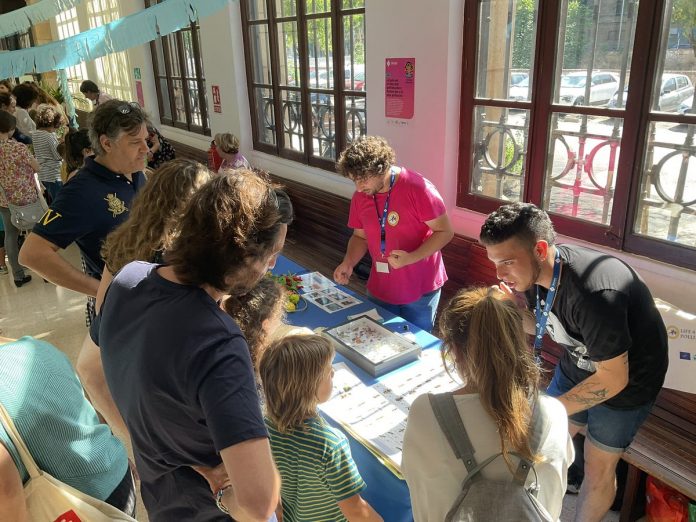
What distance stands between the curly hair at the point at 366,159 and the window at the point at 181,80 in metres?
5.07

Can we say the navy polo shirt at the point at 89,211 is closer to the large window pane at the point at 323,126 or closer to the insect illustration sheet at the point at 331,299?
the insect illustration sheet at the point at 331,299

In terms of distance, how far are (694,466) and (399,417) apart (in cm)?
127

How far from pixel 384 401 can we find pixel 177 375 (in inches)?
44.1

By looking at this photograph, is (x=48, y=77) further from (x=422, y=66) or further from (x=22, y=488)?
(x=22, y=488)

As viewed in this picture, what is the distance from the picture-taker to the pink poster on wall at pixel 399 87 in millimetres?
3535

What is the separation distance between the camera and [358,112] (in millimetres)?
4406

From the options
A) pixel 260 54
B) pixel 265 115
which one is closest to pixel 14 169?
pixel 265 115

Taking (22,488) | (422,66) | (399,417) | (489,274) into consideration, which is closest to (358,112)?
(422,66)

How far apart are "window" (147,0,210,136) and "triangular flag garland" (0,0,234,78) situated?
4.52 m

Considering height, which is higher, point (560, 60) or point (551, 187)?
point (560, 60)

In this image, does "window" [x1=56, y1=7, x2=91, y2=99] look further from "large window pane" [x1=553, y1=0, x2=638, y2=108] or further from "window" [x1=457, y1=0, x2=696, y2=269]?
"large window pane" [x1=553, y1=0, x2=638, y2=108]

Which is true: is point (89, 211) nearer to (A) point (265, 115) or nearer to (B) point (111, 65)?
(A) point (265, 115)

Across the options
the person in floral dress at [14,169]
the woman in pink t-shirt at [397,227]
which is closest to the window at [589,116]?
the woman in pink t-shirt at [397,227]

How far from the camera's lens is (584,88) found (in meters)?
2.71
